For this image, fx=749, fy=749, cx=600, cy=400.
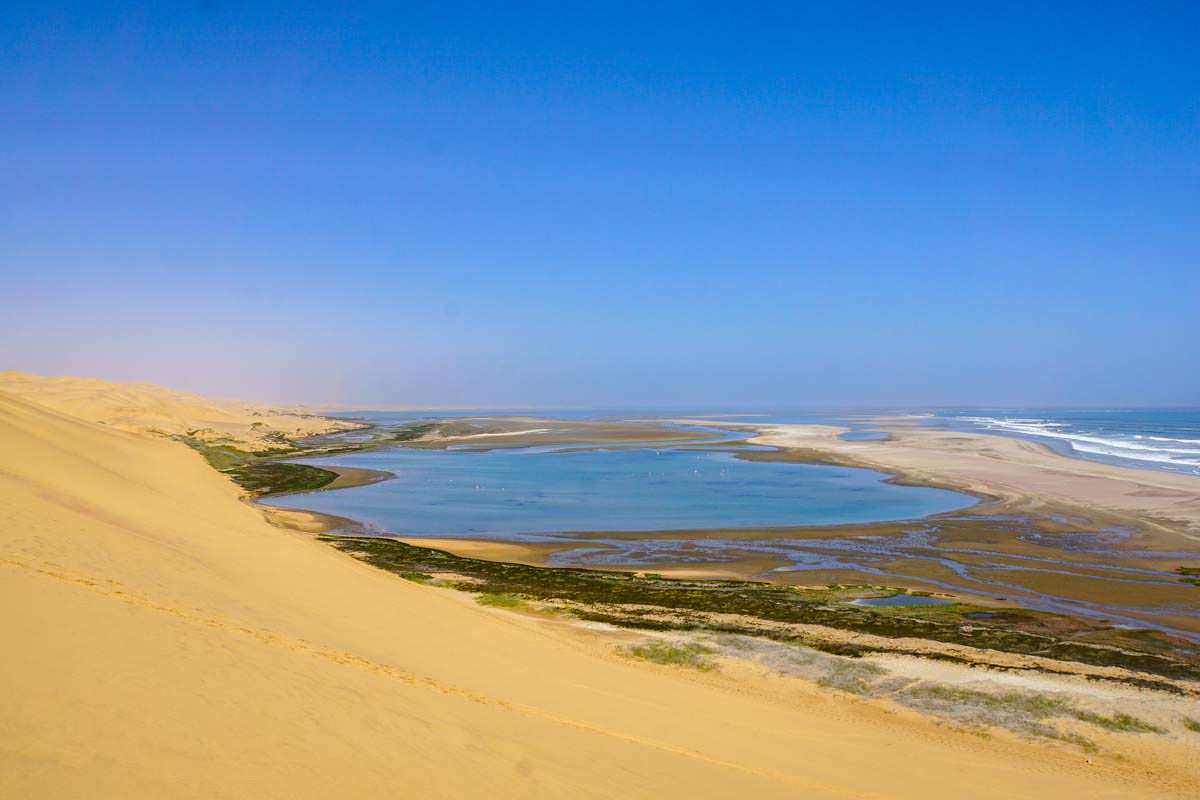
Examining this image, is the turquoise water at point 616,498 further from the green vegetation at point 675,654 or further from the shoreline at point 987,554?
the green vegetation at point 675,654

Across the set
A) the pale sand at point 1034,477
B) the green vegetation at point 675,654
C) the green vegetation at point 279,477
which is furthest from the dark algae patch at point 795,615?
the green vegetation at point 279,477

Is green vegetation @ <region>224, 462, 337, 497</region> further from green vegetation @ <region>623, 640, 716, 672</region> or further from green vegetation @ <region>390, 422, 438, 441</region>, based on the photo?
green vegetation @ <region>390, 422, 438, 441</region>

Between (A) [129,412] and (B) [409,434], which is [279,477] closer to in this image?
(A) [129,412]

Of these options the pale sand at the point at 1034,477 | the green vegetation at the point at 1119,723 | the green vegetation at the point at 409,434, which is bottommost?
the green vegetation at the point at 409,434

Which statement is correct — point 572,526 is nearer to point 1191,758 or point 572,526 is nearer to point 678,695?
point 678,695

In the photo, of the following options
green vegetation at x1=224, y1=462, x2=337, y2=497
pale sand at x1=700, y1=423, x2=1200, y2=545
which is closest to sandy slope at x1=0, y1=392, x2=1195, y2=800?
pale sand at x1=700, y1=423, x2=1200, y2=545

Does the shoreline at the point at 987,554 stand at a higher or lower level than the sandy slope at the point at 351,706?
lower
